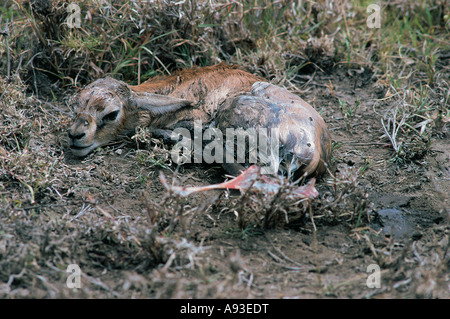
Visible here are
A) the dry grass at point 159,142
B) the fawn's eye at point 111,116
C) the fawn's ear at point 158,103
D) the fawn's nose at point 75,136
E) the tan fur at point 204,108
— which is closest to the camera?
the dry grass at point 159,142

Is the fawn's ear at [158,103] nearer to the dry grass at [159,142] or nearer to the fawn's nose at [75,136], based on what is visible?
the dry grass at [159,142]

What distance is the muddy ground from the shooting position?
3.18 metres

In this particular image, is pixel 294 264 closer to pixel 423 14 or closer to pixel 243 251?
pixel 243 251

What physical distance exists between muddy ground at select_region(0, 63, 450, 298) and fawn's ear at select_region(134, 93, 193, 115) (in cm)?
35

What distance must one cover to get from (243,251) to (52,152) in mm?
2142

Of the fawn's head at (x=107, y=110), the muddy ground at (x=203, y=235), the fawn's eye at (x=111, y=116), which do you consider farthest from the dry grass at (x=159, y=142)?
the fawn's eye at (x=111, y=116)

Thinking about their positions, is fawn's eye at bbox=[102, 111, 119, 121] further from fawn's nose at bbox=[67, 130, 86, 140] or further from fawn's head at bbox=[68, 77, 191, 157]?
fawn's nose at bbox=[67, 130, 86, 140]

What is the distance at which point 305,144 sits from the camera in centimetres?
420

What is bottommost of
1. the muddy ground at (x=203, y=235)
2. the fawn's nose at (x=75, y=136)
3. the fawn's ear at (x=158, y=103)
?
the muddy ground at (x=203, y=235)

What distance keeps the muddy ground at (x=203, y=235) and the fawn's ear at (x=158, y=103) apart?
346 millimetres

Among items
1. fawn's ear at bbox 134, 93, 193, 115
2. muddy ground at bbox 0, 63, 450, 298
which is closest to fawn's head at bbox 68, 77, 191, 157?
fawn's ear at bbox 134, 93, 193, 115

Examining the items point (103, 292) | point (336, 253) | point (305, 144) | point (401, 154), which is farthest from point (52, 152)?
point (401, 154)

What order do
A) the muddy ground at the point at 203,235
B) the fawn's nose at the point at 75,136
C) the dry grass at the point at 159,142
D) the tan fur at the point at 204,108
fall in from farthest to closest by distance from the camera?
the fawn's nose at the point at 75,136, the tan fur at the point at 204,108, the dry grass at the point at 159,142, the muddy ground at the point at 203,235

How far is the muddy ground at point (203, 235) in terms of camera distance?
125 inches
